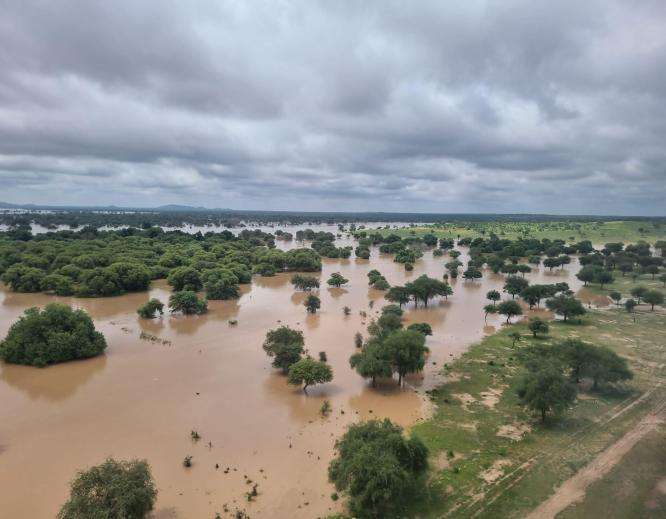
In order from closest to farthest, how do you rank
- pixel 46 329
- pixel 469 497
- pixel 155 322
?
pixel 469 497, pixel 46 329, pixel 155 322

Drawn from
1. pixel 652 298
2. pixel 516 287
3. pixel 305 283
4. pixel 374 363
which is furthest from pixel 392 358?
pixel 652 298

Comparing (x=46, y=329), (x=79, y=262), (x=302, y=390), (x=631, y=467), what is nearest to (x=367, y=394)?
(x=302, y=390)

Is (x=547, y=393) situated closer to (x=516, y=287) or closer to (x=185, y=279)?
(x=516, y=287)

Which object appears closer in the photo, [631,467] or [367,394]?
[631,467]

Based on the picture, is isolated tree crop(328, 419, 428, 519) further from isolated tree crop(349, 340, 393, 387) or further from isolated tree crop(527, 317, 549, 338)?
isolated tree crop(527, 317, 549, 338)

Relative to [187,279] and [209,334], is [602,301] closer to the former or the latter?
[209,334]

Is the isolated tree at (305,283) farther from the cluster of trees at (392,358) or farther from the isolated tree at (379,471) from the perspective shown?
the isolated tree at (379,471)
